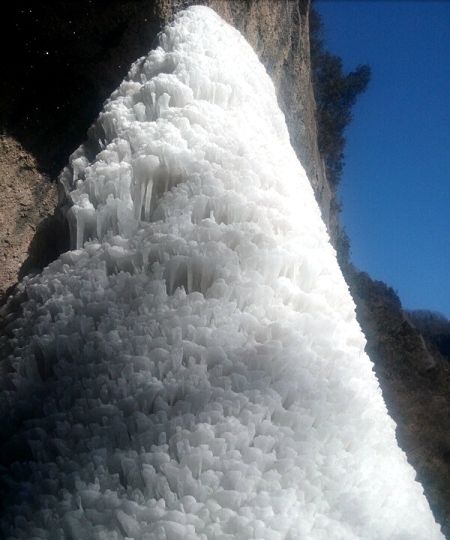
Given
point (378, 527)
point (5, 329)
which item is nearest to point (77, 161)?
point (5, 329)

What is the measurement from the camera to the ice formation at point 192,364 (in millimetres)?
960

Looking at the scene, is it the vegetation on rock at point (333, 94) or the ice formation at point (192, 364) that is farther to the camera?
the vegetation on rock at point (333, 94)

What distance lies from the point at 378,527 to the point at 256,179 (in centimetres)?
88

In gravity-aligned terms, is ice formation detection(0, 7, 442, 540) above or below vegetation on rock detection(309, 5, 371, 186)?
below

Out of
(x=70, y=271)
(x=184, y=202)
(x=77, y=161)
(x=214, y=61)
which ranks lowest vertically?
(x=70, y=271)

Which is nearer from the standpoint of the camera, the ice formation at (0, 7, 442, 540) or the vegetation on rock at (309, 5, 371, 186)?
the ice formation at (0, 7, 442, 540)

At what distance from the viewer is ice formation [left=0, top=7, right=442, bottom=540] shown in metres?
0.96

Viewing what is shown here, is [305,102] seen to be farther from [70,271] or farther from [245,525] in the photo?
[245,525]

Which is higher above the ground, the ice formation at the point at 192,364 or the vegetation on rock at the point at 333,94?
the vegetation on rock at the point at 333,94

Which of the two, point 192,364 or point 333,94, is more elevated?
point 333,94

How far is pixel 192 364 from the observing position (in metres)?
1.09

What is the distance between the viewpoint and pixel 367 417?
1179mm

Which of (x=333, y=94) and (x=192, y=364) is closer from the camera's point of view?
(x=192, y=364)

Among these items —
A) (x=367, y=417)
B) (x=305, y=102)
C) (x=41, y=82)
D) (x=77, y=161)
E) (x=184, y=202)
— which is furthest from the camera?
(x=305, y=102)
